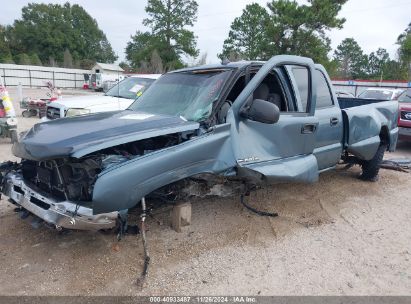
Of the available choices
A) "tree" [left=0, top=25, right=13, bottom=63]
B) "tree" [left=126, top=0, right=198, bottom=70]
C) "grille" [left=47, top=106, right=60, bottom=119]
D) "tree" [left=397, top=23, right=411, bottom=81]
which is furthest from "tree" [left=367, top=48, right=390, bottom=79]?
"grille" [left=47, top=106, right=60, bottom=119]

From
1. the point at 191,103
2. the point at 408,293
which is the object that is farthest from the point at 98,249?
the point at 408,293

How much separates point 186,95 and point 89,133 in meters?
1.30

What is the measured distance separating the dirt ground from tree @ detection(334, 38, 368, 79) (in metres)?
85.3

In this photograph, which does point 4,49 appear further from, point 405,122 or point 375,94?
point 405,122

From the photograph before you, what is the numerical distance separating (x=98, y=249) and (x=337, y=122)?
349cm

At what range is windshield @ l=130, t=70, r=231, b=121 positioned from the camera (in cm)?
389

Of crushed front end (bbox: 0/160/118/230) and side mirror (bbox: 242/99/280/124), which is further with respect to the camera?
side mirror (bbox: 242/99/280/124)

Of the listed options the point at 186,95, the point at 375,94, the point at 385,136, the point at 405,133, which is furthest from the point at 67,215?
the point at 375,94

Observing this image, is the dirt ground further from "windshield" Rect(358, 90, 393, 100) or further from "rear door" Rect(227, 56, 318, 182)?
"windshield" Rect(358, 90, 393, 100)

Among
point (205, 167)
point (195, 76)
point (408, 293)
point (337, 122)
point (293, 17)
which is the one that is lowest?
point (408, 293)

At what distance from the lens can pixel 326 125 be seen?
4957mm

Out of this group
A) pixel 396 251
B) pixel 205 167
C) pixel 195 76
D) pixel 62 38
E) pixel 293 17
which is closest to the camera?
pixel 205 167

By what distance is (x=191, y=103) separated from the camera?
4004 millimetres

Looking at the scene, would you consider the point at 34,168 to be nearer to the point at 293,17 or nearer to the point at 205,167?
the point at 205,167
